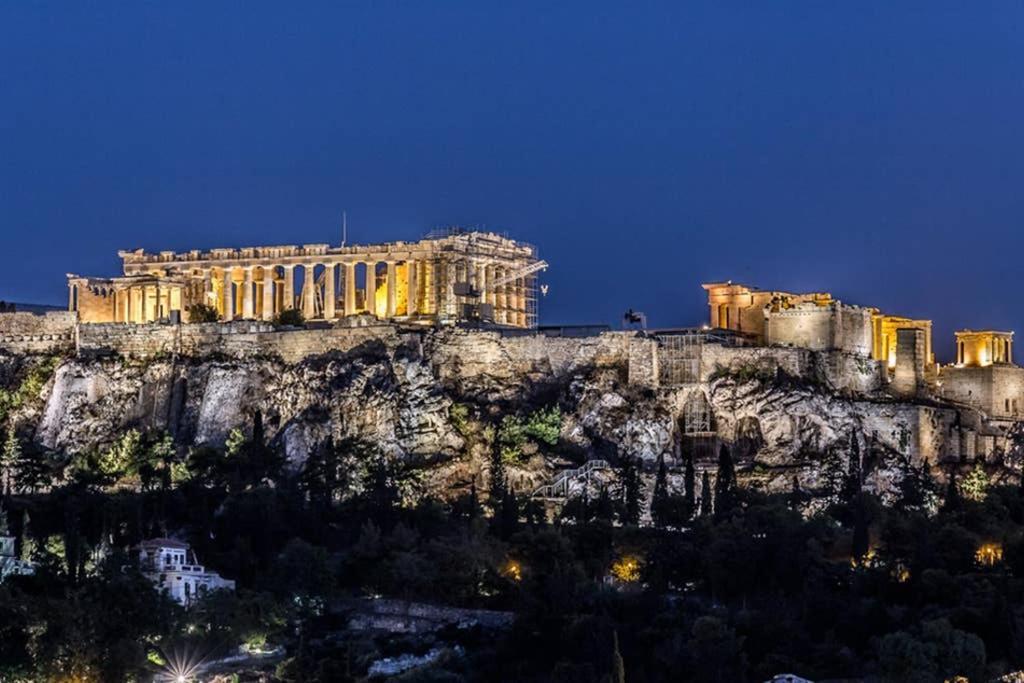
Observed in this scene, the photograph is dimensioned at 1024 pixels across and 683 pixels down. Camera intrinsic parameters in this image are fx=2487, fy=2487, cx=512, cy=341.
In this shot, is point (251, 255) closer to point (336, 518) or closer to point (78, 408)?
point (78, 408)

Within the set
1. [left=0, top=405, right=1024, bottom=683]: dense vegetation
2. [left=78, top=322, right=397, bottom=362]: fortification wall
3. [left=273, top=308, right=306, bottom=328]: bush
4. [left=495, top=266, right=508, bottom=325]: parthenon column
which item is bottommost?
[left=0, top=405, right=1024, bottom=683]: dense vegetation

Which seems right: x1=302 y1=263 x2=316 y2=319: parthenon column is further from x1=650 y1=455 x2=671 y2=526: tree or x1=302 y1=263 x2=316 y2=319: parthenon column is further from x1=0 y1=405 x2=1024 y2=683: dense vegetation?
x1=650 y1=455 x2=671 y2=526: tree

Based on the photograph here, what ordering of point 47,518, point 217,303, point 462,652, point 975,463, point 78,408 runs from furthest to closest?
point 217,303 < point 78,408 < point 975,463 < point 47,518 < point 462,652

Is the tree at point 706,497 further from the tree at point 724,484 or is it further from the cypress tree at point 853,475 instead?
the cypress tree at point 853,475

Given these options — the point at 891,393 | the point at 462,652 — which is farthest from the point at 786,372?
A: the point at 462,652

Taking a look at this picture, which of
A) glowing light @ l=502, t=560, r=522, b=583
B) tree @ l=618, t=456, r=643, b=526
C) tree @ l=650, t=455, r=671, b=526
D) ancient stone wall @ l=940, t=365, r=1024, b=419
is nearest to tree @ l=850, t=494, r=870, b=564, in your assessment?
tree @ l=650, t=455, r=671, b=526

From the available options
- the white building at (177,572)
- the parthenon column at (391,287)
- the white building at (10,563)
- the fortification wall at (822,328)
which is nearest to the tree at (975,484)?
the fortification wall at (822,328)

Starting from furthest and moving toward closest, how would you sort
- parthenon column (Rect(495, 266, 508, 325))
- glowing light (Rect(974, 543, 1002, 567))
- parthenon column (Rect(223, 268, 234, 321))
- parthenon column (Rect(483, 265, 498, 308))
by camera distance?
parthenon column (Rect(223, 268, 234, 321)) → parthenon column (Rect(495, 266, 508, 325)) → parthenon column (Rect(483, 265, 498, 308)) → glowing light (Rect(974, 543, 1002, 567))
